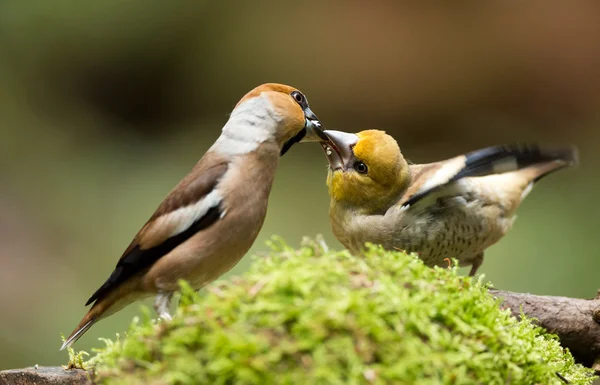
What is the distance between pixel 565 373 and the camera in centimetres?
285

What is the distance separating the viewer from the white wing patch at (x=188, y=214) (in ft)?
9.18

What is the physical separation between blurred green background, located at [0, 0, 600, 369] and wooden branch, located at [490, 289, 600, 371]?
5.39m

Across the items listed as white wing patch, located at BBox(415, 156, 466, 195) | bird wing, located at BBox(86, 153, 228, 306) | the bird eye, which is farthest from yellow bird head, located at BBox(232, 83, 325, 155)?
white wing patch, located at BBox(415, 156, 466, 195)

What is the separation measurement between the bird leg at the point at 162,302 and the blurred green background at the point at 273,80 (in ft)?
19.3

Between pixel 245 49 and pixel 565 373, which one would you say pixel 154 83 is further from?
pixel 565 373

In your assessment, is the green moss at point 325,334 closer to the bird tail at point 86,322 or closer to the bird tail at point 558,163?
the bird tail at point 86,322

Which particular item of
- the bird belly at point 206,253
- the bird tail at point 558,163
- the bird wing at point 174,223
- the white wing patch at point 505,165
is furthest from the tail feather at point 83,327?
the bird tail at point 558,163

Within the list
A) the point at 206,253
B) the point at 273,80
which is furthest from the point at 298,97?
the point at 273,80

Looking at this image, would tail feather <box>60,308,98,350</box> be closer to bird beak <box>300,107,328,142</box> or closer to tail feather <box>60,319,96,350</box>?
tail feather <box>60,319,96,350</box>

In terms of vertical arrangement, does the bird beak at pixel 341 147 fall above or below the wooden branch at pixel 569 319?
above

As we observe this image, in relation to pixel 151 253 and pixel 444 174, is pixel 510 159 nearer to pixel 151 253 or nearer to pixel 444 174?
pixel 444 174

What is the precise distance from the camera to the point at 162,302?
2.77 meters

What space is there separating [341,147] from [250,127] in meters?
0.84

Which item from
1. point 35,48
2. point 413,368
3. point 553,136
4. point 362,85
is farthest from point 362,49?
point 413,368
